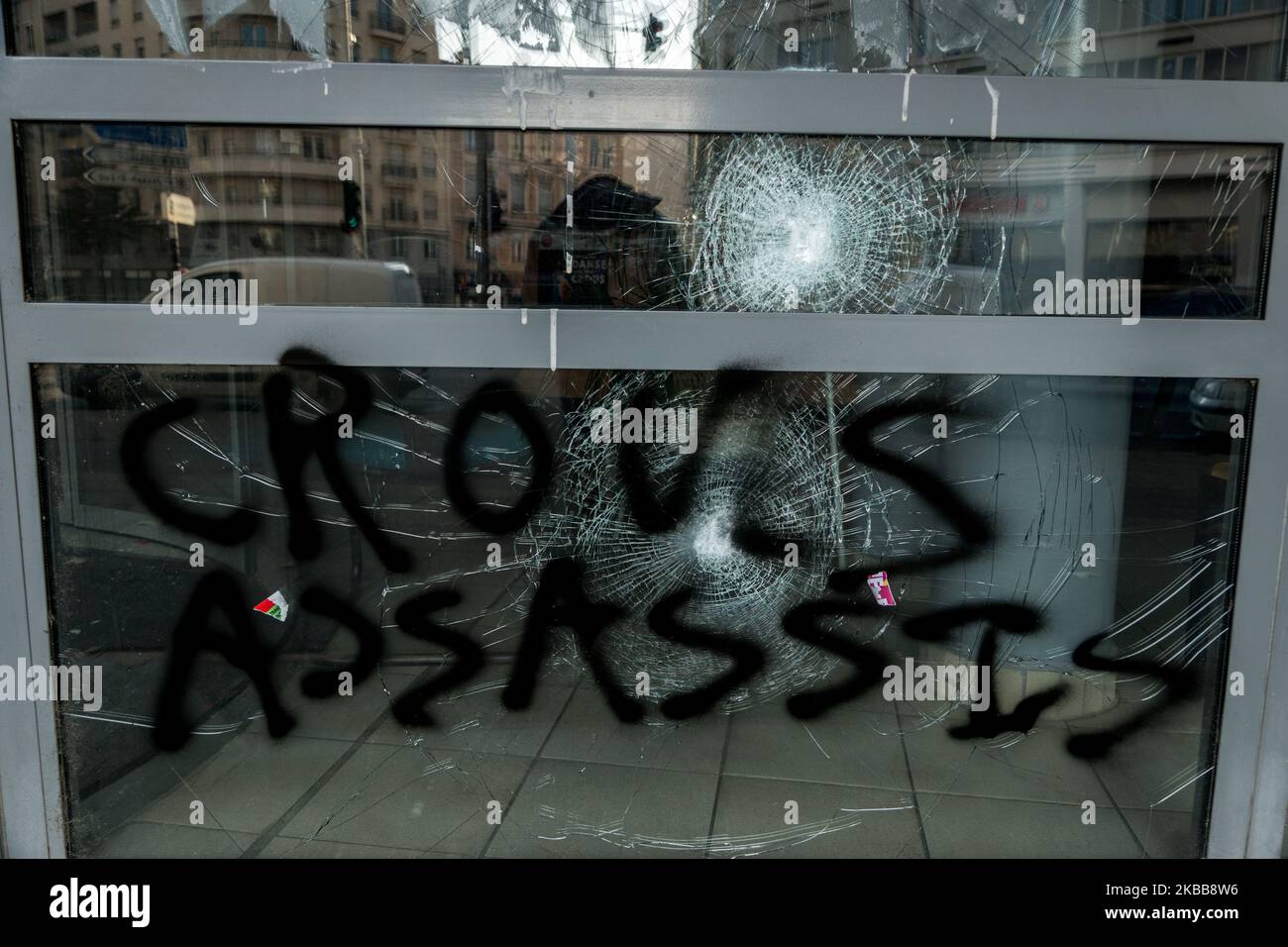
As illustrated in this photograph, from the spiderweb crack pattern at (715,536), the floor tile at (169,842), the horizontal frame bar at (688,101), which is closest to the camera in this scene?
the horizontal frame bar at (688,101)

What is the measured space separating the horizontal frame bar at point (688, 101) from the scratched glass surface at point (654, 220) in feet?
0.16

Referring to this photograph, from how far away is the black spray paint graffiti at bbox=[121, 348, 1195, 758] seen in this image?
2.81 metres

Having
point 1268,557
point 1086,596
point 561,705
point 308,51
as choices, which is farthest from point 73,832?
point 1268,557

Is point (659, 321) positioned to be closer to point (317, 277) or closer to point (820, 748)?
point (317, 277)

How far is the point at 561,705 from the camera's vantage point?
2953mm

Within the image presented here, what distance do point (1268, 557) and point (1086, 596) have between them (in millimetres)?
504

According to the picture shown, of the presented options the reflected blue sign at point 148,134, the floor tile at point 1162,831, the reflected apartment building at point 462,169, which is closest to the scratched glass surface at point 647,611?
the floor tile at point 1162,831

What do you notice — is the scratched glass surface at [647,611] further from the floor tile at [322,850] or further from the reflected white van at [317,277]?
the reflected white van at [317,277]

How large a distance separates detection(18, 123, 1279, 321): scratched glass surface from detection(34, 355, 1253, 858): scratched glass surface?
265 millimetres

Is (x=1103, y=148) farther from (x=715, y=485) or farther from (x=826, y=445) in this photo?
(x=715, y=485)

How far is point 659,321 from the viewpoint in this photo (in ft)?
8.94

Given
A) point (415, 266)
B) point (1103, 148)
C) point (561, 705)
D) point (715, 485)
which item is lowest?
point (561, 705)

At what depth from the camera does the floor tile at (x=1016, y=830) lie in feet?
9.70

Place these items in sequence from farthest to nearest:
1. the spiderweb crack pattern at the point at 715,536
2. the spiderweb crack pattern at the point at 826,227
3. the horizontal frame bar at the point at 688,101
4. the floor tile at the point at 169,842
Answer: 1. the floor tile at the point at 169,842
2. the spiderweb crack pattern at the point at 715,536
3. the spiderweb crack pattern at the point at 826,227
4. the horizontal frame bar at the point at 688,101
